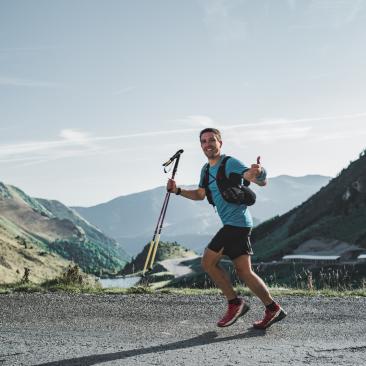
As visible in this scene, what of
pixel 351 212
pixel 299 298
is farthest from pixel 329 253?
pixel 299 298

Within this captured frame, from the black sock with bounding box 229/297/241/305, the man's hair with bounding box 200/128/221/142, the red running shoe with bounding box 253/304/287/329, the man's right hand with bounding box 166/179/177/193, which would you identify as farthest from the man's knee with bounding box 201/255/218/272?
the man's hair with bounding box 200/128/221/142

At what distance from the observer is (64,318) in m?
7.49

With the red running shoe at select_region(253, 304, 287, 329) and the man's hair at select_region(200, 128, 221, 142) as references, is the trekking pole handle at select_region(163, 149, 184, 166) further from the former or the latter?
the red running shoe at select_region(253, 304, 287, 329)

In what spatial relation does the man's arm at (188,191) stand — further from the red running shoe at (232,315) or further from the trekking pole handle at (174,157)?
the red running shoe at (232,315)

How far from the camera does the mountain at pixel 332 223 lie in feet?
285

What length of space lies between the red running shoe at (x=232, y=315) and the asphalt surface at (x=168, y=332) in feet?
0.25

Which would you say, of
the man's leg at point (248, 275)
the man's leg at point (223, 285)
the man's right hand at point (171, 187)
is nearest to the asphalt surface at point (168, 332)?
the man's leg at point (223, 285)

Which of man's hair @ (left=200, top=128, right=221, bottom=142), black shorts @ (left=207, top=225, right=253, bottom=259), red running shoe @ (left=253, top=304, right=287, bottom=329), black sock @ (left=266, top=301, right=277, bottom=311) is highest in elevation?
man's hair @ (left=200, top=128, right=221, bottom=142)

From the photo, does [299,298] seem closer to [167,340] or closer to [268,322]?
[268,322]

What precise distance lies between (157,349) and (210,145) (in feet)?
8.71

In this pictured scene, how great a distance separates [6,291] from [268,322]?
533cm

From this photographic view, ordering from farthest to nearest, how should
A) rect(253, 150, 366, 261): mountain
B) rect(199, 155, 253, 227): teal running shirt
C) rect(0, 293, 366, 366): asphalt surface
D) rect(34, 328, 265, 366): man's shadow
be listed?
rect(253, 150, 366, 261): mountain, rect(199, 155, 253, 227): teal running shirt, rect(0, 293, 366, 366): asphalt surface, rect(34, 328, 265, 366): man's shadow

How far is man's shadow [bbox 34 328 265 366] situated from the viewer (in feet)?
16.9

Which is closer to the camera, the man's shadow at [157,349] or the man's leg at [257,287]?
the man's shadow at [157,349]
